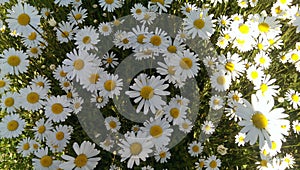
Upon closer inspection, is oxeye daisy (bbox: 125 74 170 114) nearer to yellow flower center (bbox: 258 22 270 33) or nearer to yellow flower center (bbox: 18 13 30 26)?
Answer: yellow flower center (bbox: 18 13 30 26)

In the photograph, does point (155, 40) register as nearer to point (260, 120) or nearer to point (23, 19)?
point (260, 120)

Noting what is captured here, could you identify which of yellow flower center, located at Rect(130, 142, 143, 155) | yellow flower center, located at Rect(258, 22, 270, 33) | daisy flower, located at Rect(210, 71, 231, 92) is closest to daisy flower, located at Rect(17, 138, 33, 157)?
yellow flower center, located at Rect(130, 142, 143, 155)

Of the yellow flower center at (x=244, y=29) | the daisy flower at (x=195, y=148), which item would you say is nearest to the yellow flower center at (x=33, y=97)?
the daisy flower at (x=195, y=148)

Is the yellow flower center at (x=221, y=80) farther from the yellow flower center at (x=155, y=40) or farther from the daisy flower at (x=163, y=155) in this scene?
the daisy flower at (x=163, y=155)

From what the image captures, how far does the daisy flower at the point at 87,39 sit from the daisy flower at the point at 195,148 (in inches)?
45.3

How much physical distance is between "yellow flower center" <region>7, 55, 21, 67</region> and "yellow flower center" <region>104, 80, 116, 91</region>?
0.81 meters

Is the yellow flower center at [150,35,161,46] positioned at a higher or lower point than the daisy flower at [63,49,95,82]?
higher

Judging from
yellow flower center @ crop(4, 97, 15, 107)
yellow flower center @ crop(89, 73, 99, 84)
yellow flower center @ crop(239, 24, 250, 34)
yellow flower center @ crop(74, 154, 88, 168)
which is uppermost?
yellow flower center @ crop(239, 24, 250, 34)

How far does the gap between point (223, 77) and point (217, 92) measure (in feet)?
0.63

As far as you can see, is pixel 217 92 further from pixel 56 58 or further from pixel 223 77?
pixel 56 58

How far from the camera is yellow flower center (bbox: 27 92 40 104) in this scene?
8.21 feet

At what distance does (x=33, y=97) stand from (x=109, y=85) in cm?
64

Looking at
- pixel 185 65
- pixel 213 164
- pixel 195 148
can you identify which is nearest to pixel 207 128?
pixel 195 148

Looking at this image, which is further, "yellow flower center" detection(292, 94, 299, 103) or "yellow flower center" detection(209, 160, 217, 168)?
"yellow flower center" detection(292, 94, 299, 103)
